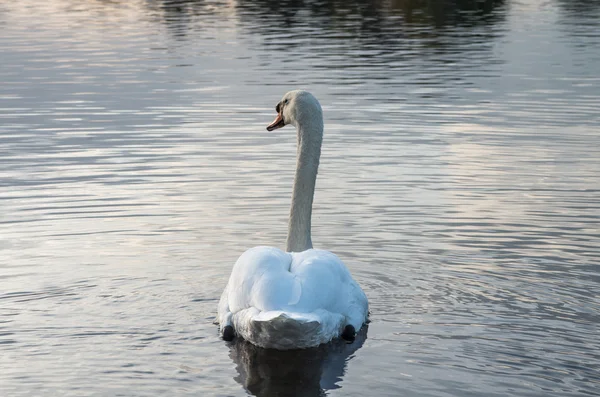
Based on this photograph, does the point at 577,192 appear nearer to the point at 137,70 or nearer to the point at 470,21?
the point at 137,70

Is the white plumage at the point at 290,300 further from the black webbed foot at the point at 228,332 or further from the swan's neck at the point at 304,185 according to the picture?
the swan's neck at the point at 304,185

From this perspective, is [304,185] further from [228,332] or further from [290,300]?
[290,300]

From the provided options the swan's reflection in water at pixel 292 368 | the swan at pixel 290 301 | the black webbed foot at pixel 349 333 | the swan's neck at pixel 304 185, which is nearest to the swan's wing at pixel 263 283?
the swan at pixel 290 301

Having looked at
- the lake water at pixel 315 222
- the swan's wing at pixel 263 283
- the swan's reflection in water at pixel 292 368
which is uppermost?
the swan's wing at pixel 263 283

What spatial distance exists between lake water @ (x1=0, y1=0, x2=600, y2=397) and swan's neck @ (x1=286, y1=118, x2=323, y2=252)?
0.81m

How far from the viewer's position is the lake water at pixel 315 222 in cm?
845

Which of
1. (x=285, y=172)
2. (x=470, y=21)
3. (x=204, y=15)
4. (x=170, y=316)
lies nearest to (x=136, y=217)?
(x=285, y=172)

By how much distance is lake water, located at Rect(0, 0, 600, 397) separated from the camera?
8.45m

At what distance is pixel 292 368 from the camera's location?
8461mm

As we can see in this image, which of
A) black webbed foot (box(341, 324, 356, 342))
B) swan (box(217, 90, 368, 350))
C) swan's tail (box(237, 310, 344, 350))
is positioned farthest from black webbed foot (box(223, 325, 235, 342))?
black webbed foot (box(341, 324, 356, 342))

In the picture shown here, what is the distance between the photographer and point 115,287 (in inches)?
419

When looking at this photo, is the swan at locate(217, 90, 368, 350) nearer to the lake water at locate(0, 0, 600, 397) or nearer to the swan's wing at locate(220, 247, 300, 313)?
the swan's wing at locate(220, 247, 300, 313)

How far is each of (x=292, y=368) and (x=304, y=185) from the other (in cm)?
244

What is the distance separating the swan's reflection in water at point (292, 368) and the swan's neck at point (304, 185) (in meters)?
1.41
